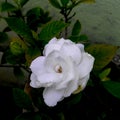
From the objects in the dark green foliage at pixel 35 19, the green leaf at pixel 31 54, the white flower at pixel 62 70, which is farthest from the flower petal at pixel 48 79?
the dark green foliage at pixel 35 19

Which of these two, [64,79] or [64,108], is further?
[64,108]

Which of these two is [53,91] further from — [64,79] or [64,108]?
[64,108]

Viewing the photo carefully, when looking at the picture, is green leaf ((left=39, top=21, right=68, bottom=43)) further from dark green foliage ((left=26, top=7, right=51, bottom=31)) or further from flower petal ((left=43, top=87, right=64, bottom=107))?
dark green foliage ((left=26, top=7, right=51, bottom=31))

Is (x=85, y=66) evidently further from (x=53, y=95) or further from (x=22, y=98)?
(x=22, y=98)

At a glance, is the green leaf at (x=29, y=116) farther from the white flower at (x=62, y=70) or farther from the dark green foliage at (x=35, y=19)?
the dark green foliage at (x=35, y=19)

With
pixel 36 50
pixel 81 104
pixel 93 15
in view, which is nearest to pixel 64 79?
pixel 36 50

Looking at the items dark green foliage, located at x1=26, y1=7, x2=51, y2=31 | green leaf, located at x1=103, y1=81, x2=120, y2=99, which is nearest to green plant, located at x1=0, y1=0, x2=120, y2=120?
green leaf, located at x1=103, y1=81, x2=120, y2=99

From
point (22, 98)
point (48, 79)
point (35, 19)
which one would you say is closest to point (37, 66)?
point (48, 79)
